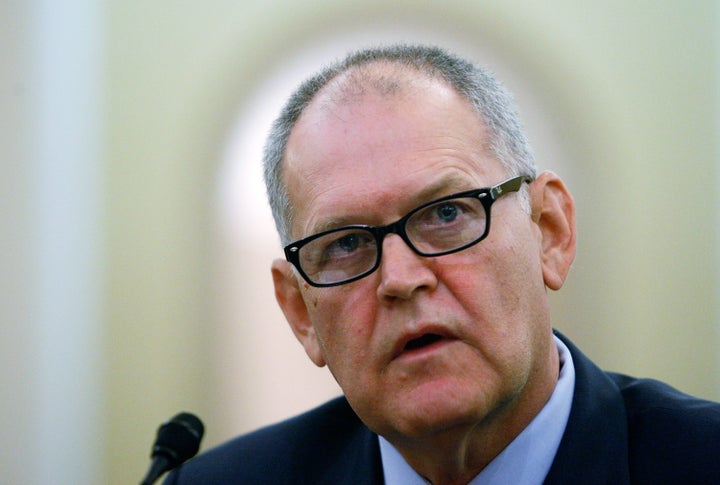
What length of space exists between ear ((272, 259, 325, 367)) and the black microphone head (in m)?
0.28

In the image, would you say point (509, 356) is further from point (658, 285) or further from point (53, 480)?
point (53, 480)

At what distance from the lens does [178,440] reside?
56.2 inches

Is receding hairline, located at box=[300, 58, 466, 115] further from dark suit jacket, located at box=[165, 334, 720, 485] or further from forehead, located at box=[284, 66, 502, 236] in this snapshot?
dark suit jacket, located at box=[165, 334, 720, 485]

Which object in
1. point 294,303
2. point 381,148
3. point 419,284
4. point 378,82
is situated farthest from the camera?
point 294,303

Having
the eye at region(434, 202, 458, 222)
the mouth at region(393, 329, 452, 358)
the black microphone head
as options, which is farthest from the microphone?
the eye at region(434, 202, 458, 222)

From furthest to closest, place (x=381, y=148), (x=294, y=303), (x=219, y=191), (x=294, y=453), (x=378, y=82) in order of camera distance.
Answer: (x=219, y=191) → (x=294, y=453) → (x=294, y=303) → (x=378, y=82) → (x=381, y=148)

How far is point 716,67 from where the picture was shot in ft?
8.68

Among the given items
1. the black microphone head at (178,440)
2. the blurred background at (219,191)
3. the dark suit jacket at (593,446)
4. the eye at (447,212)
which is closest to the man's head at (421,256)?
the eye at (447,212)

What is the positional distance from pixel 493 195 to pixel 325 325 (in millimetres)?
397

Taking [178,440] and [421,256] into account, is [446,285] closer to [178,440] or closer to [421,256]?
[421,256]

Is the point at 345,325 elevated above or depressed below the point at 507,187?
below

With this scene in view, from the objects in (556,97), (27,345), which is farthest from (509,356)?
(27,345)

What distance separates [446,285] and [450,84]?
0.44 m

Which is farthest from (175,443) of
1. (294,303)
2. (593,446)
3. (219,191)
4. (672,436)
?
(219,191)
